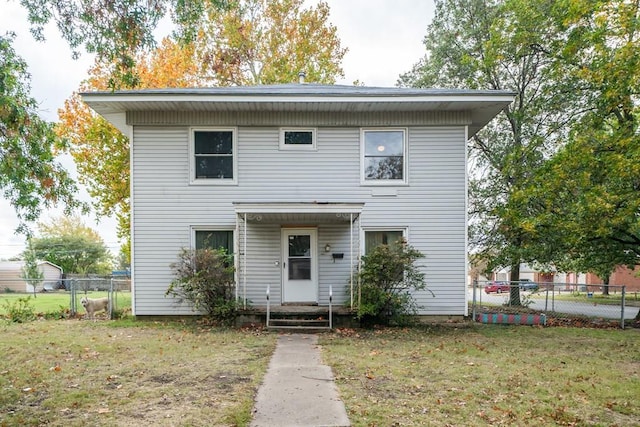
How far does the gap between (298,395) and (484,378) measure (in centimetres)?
255

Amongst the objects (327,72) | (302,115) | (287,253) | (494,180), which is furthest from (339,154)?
(327,72)

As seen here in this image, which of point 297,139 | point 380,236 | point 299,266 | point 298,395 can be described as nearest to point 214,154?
point 297,139

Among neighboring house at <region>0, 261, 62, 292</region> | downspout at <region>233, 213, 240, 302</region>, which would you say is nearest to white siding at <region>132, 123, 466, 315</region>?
downspout at <region>233, 213, 240, 302</region>

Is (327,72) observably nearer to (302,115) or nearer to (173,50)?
(173,50)

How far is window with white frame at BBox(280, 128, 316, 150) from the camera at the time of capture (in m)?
10.4

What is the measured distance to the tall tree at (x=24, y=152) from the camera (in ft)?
18.8

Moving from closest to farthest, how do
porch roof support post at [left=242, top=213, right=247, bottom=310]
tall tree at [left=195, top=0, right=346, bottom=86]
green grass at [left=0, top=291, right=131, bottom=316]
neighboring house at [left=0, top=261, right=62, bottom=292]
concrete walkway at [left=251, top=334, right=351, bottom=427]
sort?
concrete walkway at [left=251, top=334, right=351, bottom=427], porch roof support post at [left=242, top=213, right=247, bottom=310], green grass at [left=0, top=291, right=131, bottom=316], tall tree at [left=195, top=0, right=346, bottom=86], neighboring house at [left=0, top=261, right=62, bottom=292]

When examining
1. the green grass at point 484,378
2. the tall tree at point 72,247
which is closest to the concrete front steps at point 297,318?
the green grass at point 484,378

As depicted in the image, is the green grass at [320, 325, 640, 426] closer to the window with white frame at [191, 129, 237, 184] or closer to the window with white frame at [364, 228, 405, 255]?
the window with white frame at [364, 228, 405, 255]

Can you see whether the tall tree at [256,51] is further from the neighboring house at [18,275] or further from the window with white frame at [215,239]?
the neighboring house at [18,275]

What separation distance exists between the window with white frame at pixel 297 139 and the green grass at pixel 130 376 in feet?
15.3

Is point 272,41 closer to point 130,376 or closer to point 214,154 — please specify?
point 214,154

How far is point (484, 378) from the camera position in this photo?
213 inches

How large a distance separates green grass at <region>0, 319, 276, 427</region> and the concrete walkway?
159mm
